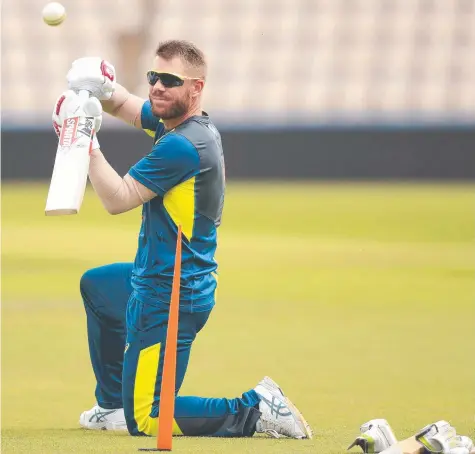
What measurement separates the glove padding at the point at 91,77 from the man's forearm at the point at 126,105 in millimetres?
400

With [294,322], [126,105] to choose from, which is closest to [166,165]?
[126,105]

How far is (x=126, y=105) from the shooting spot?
5.55m

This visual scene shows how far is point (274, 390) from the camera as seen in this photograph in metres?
5.01

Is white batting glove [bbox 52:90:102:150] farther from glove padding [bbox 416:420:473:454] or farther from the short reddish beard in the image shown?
glove padding [bbox 416:420:473:454]

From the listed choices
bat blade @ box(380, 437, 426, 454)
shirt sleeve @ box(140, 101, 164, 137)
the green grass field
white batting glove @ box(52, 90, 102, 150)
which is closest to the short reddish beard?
white batting glove @ box(52, 90, 102, 150)

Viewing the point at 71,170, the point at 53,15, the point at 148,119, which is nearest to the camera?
the point at 71,170

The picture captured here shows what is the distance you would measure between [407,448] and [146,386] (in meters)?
1.16

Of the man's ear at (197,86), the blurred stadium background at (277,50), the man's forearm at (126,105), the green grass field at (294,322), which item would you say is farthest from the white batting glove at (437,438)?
the blurred stadium background at (277,50)

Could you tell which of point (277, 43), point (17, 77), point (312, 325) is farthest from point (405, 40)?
point (312, 325)

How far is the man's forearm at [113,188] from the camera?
4.67 meters

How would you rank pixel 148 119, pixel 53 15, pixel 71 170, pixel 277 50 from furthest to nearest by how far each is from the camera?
pixel 277 50 < pixel 53 15 < pixel 148 119 < pixel 71 170

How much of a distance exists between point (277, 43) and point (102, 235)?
661 inches

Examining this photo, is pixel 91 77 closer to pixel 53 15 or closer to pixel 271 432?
pixel 53 15

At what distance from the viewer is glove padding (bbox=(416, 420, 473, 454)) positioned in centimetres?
425
